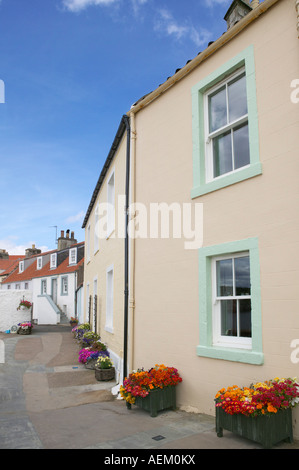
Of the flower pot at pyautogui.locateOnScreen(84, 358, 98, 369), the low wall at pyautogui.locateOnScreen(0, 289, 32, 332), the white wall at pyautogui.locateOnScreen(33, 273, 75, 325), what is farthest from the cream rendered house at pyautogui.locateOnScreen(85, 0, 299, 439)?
the white wall at pyautogui.locateOnScreen(33, 273, 75, 325)

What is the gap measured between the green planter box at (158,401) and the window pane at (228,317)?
55.3 inches

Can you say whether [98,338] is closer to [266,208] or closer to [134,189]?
[134,189]

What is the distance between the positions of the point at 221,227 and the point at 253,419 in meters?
2.83

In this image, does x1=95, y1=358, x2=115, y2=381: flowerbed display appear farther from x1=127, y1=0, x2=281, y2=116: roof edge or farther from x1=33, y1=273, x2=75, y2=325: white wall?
x1=33, y1=273, x2=75, y2=325: white wall

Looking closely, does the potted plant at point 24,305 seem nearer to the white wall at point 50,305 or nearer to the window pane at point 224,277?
the white wall at point 50,305

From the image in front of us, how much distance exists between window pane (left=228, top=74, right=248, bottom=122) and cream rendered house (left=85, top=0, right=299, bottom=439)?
0.06 feet

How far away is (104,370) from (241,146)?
21.1ft

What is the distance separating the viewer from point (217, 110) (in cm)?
677

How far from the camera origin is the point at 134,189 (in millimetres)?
8758

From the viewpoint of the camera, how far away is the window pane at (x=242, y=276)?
571 cm

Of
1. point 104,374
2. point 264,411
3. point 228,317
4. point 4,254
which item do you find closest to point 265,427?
point 264,411

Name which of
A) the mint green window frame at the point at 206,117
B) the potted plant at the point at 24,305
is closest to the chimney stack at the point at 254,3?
the mint green window frame at the point at 206,117

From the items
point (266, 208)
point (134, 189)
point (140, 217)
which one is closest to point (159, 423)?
point (266, 208)

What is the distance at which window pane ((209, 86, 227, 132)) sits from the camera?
6606 mm
